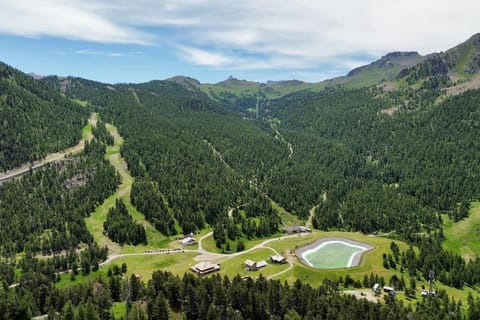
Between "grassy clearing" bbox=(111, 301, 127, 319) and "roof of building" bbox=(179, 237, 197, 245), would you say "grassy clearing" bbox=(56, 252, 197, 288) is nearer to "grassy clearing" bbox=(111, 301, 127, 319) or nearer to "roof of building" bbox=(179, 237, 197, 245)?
"roof of building" bbox=(179, 237, 197, 245)

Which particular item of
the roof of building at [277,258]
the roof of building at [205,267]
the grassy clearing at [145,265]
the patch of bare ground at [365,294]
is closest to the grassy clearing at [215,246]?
the grassy clearing at [145,265]

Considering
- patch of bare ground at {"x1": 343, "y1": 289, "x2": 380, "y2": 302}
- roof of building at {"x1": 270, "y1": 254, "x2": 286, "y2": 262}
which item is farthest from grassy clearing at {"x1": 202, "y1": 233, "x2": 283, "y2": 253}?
patch of bare ground at {"x1": 343, "y1": 289, "x2": 380, "y2": 302}

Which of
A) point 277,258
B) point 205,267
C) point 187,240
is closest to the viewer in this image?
point 205,267

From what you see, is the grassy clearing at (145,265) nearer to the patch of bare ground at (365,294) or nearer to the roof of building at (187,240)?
the roof of building at (187,240)

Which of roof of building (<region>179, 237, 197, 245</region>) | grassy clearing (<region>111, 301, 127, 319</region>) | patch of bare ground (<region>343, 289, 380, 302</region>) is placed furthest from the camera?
roof of building (<region>179, 237, 197, 245</region>)

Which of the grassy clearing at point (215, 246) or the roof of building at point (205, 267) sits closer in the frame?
the roof of building at point (205, 267)

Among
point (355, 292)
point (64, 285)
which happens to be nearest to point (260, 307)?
point (355, 292)

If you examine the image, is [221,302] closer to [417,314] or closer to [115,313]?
[115,313]

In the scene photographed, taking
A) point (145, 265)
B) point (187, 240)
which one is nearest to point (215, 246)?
point (187, 240)

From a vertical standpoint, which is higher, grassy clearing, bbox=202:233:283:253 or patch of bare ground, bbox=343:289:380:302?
grassy clearing, bbox=202:233:283:253

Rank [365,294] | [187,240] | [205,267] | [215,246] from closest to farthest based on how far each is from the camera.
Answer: [365,294] < [205,267] < [215,246] < [187,240]

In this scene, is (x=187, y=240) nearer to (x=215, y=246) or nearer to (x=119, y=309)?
(x=215, y=246)
